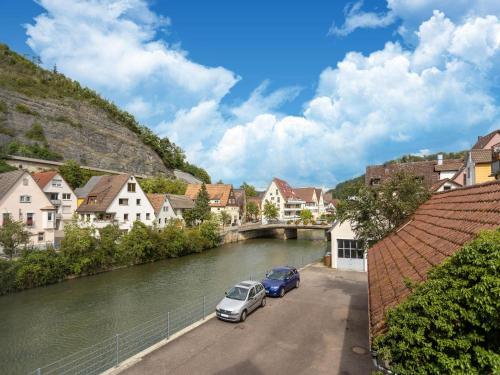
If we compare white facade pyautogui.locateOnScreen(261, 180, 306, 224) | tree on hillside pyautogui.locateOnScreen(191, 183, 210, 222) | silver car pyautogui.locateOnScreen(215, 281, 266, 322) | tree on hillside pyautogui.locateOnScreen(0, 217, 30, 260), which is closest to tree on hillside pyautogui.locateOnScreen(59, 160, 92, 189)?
tree on hillside pyautogui.locateOnScreen(191, 183, 210, 222)

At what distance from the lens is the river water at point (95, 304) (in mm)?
15797

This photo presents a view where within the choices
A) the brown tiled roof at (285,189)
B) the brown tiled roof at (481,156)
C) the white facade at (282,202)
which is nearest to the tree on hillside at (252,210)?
the white facade at (282,202)

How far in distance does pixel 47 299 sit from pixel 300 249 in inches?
1445

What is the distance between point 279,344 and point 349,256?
57.3 feet

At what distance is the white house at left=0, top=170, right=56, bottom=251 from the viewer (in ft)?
109

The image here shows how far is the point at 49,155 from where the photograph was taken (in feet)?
230

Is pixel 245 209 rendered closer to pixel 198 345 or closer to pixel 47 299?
pixel 47 299

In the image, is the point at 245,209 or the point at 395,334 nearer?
the point at 395,334

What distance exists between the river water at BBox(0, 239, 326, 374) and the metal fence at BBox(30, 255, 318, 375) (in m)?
0.77

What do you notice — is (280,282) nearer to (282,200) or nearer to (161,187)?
(161,187)

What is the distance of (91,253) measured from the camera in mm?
30812

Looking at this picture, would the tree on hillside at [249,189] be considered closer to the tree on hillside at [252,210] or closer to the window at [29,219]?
the tree on hillside at [252,210]

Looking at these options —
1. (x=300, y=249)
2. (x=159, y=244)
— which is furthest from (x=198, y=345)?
(x=300, y=249)

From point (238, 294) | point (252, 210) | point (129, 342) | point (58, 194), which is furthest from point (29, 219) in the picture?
point (252, 210)
